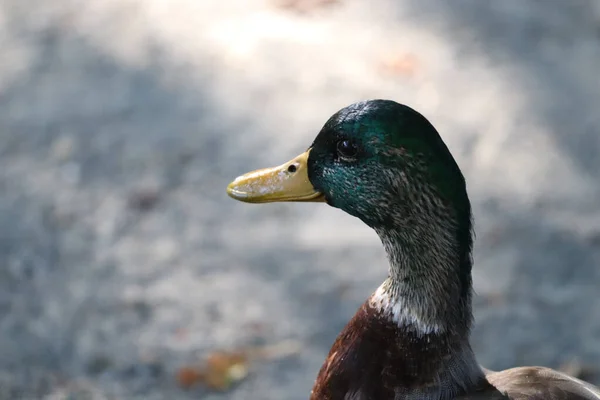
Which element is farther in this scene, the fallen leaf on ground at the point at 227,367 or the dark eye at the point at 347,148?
the fallen leaf on ground at the point at 227,367

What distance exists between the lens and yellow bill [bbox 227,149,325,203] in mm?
2043

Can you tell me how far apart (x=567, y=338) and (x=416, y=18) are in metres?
1.87

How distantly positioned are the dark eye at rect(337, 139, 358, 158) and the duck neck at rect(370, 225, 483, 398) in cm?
20

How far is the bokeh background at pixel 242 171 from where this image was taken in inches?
118

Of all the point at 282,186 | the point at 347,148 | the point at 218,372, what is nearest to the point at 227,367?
the point at 218,372

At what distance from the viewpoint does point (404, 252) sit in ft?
6.46

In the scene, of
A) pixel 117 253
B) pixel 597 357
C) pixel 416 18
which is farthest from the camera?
pixel 416 18

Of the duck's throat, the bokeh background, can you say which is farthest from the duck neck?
the bokeh background

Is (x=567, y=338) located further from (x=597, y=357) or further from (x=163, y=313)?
(x=163, y=313)

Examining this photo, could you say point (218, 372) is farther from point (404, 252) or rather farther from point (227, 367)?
point (404, 252)

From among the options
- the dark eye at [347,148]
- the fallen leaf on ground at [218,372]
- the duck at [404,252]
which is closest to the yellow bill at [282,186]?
the duck at [404,252]

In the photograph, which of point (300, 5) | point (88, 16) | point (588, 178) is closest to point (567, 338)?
point (588, 178)

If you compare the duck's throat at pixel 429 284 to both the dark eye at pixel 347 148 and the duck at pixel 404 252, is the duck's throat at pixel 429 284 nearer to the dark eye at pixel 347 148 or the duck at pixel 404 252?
the duck at pixel 404 252

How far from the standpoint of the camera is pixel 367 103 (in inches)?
72.6
